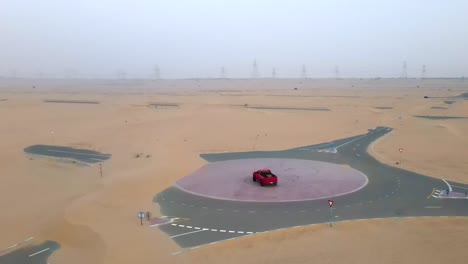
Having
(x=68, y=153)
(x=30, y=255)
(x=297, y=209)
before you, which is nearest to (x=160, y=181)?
(x=297, y=209)

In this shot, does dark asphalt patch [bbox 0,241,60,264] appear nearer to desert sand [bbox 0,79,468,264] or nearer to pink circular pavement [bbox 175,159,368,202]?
desert sand [bbox 0,79,468,264]

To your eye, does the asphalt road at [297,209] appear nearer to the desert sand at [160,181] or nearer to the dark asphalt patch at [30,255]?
the desert sand at [160,181]

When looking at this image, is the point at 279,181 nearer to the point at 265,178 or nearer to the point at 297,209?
the point at 265,178

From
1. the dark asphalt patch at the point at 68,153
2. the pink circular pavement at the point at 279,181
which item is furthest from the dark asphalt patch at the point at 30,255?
the dark asphalt patch at the point at 68,153

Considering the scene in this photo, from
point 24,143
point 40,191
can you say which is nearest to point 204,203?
point 40,191

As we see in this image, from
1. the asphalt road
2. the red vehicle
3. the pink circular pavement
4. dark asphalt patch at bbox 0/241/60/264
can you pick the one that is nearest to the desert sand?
dark asphalt patch at bbox 0/241/60/264

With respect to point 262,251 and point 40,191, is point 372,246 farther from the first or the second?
point 40,191
